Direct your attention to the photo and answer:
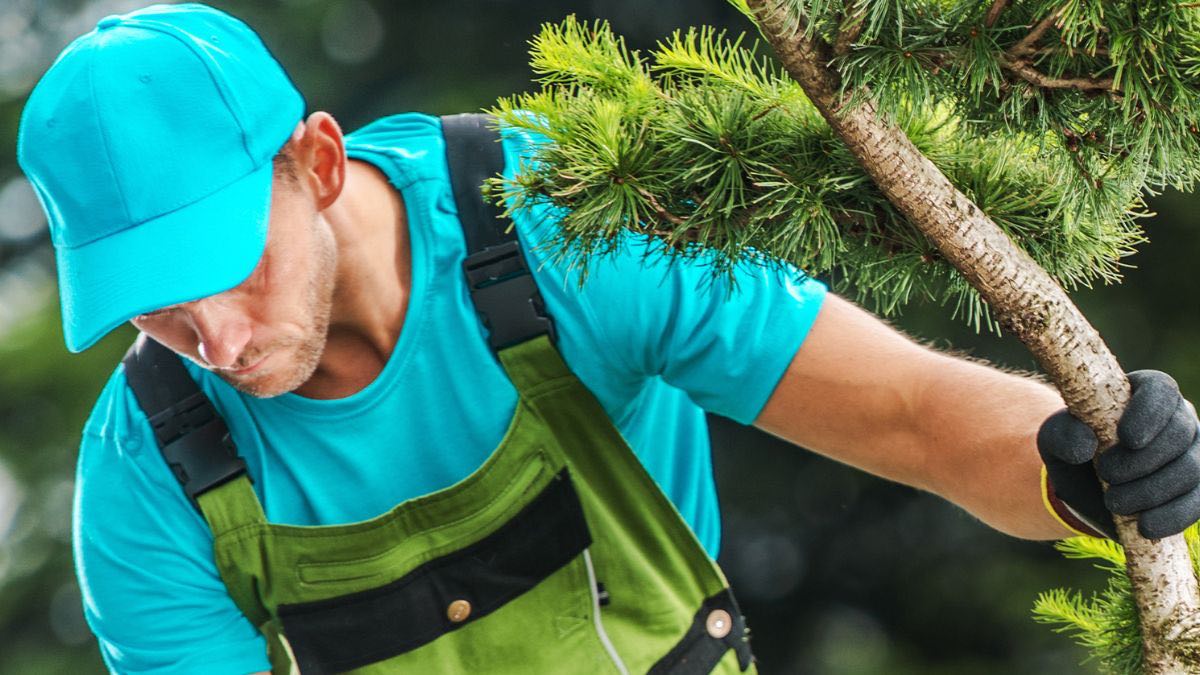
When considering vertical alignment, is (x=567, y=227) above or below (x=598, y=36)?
below

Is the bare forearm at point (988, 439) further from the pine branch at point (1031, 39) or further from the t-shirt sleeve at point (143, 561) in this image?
the t-shirt sleeve at point (143, 561)

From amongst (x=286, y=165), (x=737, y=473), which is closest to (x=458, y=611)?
(x=286, y=165)

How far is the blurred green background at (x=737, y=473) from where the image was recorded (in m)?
3.55

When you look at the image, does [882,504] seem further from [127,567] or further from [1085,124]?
[1085,124]

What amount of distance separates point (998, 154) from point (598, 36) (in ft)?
1.19

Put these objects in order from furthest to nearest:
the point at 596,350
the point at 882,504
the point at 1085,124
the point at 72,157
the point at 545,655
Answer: the point at 882,504 < the point at 545,655 < the point at 596,350 < the point at 72,157 < the point at 1085,124

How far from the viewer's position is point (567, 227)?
3.71ft

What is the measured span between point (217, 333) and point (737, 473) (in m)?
2.71

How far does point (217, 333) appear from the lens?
1.46m

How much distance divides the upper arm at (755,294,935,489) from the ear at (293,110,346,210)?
0.58 m

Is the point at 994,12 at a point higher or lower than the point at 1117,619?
higher

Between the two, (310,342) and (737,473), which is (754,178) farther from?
(737,473)

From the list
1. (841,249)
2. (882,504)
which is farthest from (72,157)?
(882,504)

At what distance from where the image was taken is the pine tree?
0.93 metres
